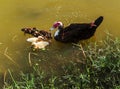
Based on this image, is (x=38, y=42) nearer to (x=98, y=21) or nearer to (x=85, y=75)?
(x=98, y=21)

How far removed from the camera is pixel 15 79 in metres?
6.06

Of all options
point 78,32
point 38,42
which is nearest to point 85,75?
point 78,32

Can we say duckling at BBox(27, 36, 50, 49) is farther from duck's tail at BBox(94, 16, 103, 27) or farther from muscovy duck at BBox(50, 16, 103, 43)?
duck's tail at BBox(94, 16, 103, 27)

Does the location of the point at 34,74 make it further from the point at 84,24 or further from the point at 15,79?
the point at 84,24

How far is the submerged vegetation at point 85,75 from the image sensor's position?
559 cm

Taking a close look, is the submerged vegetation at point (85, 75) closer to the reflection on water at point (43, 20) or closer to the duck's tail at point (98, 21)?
the reflection on water at point (43, 20)

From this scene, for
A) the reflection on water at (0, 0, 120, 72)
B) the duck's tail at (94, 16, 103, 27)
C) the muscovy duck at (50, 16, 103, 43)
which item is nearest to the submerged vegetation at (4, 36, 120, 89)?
the reflection on water at (0, 0, 120, 72)

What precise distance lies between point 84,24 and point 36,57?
1058 millimetres

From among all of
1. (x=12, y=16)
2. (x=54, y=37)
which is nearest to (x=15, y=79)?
(x=54, y=37)

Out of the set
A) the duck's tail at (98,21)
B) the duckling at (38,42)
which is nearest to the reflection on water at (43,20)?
the duckling at (38,42)

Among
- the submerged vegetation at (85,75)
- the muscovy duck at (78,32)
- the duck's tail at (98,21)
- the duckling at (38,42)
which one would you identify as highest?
the duck's tail at (98,21)

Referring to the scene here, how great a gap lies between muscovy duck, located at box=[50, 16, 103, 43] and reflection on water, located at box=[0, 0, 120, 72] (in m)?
0.14

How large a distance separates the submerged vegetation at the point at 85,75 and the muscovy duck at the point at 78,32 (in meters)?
0.60

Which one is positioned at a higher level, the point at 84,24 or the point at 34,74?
the point at 84,24
